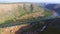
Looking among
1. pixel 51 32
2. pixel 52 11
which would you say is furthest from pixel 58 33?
pixel 52 11

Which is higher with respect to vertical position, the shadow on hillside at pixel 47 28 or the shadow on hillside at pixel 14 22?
the shadow on hillside at pixel 14 22

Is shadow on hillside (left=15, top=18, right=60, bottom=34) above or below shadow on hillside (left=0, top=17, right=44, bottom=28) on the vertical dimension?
below

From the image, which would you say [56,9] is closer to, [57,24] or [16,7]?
[57,24]

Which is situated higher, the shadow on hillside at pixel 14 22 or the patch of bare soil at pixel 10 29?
the shadow on hillside at pixel 14 22

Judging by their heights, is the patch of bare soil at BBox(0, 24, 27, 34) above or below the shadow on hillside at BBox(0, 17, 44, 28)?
below

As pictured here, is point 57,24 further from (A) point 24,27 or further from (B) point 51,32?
(A) point 24,27

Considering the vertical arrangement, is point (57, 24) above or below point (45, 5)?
below

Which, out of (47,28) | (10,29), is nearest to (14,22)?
(10,29)

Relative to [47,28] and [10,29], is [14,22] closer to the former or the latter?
[10,29]

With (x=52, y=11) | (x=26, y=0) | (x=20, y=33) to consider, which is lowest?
(x=20, y=33)
